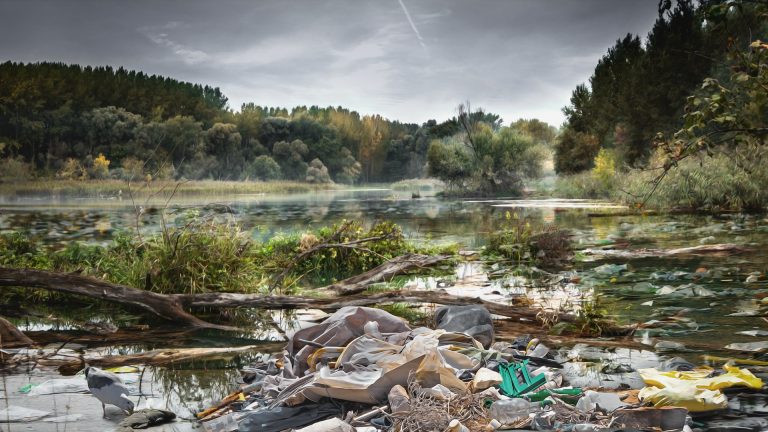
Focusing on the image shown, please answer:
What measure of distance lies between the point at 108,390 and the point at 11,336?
6.45 feet

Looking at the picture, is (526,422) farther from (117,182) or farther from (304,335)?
(117,182)

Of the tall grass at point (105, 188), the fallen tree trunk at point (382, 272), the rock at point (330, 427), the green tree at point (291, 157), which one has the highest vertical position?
the green tree at point (291, 157)

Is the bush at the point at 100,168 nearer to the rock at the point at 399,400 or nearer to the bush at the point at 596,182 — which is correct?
the bush at the point at 596,182

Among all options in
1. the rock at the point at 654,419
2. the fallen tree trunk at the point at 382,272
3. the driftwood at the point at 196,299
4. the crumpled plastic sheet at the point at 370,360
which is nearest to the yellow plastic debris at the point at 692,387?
the rock at the point at 654,419

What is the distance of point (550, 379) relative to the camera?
138 inches

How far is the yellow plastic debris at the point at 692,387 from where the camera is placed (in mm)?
3020

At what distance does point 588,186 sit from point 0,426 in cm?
2632

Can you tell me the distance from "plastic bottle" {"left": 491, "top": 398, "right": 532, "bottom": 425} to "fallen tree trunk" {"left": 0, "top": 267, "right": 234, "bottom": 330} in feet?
9.84

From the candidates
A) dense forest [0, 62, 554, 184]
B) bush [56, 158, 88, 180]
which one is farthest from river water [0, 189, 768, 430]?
bush [56, 158, 88, 180]

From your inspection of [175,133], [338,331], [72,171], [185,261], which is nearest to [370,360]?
[338,331]

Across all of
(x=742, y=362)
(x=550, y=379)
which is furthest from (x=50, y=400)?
(x=742, y=362)

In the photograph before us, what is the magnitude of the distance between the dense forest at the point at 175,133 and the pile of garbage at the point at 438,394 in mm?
10399

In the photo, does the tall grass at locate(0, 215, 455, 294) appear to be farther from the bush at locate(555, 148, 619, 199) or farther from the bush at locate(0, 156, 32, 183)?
the bush at locate(555, 148, 619, 199)

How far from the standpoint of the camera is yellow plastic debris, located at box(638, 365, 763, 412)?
302 centimetres
